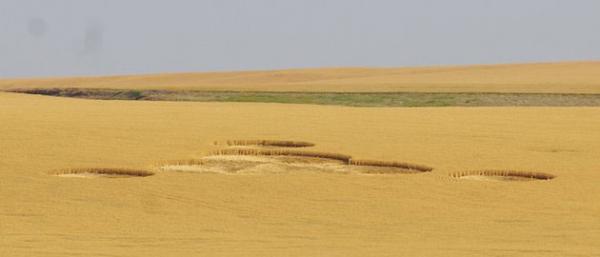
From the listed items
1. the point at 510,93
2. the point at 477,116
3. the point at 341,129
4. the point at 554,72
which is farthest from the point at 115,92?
the point at 341,129

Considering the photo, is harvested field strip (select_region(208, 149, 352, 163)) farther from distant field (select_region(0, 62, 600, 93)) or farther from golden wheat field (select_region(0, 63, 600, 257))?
distant field (select_region(0, 62, 600, 93))

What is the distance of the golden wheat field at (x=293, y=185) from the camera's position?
14.1 metres

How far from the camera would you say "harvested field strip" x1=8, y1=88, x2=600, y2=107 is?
1751 inches

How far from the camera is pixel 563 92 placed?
47.0 metres

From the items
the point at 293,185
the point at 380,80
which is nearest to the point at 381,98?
the point at 380,80

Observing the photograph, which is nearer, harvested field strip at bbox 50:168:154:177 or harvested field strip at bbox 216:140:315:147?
harvested field strip at bbox 50:168:154:177

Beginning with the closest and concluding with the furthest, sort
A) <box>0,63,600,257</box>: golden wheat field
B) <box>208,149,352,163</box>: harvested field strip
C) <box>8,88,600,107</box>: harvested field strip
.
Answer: <box>0,63,600,257</box>: golden wheat field
<box>208,149,352,163</box>: harvested field strip
<box>8,88,600,107</box>: harvested field strip

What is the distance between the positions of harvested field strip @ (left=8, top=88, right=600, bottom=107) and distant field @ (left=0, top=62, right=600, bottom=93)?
1595 millimetres

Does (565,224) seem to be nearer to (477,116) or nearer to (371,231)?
(371,231)

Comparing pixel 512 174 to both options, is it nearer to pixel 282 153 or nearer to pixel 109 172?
pixel 282 153

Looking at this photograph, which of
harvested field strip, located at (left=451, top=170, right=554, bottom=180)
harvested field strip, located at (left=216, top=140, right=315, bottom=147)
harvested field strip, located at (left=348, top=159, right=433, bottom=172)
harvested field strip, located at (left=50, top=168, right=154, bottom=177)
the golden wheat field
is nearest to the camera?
the golden wheat field

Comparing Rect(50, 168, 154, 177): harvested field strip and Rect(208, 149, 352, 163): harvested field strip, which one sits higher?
Rect(208, 149, 352, 163): harvested field strip

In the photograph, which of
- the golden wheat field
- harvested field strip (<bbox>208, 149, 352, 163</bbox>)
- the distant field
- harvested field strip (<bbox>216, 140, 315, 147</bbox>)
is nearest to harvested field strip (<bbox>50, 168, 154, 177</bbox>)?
the golden wheat field

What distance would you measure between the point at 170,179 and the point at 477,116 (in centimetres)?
1292
